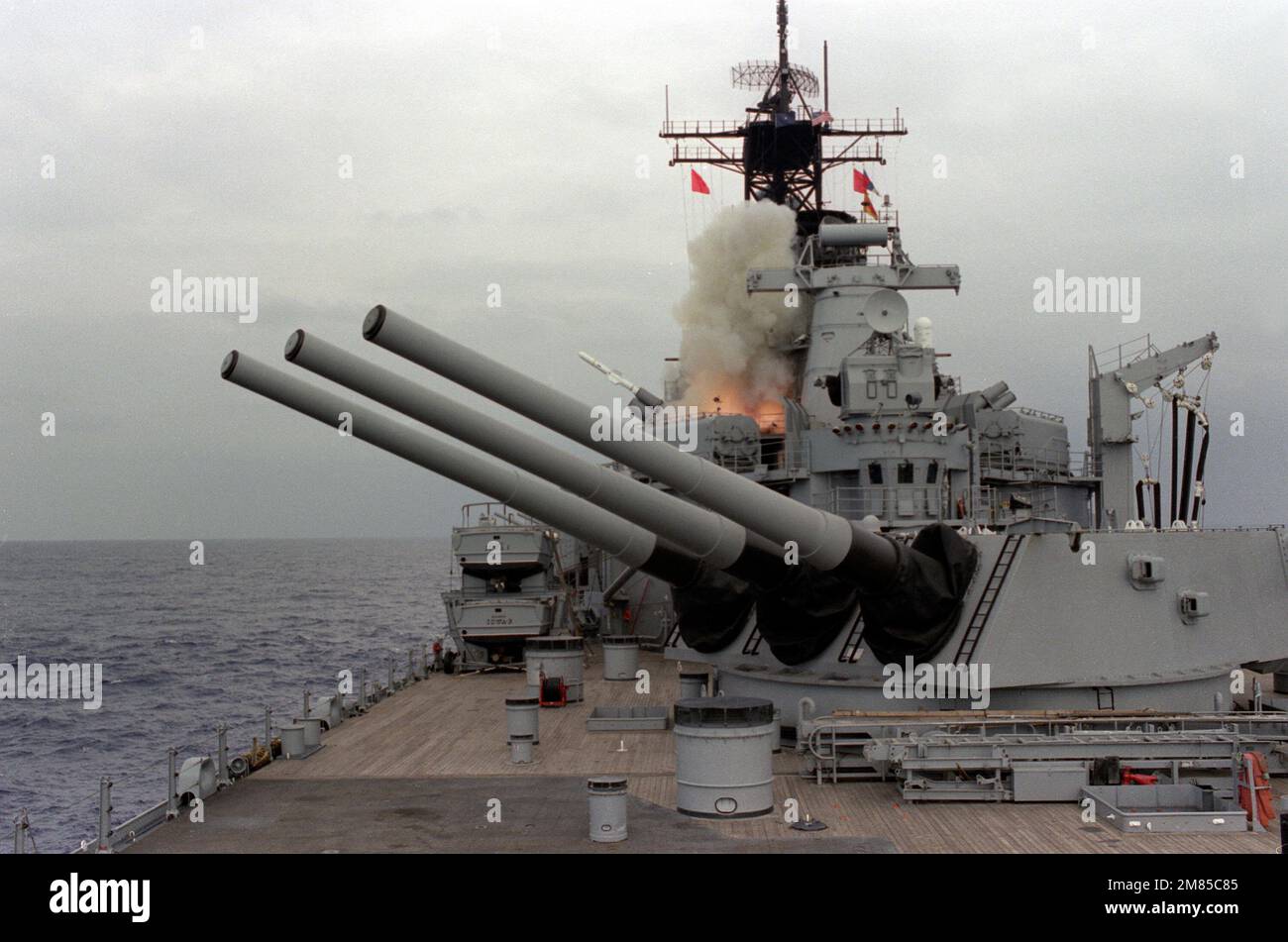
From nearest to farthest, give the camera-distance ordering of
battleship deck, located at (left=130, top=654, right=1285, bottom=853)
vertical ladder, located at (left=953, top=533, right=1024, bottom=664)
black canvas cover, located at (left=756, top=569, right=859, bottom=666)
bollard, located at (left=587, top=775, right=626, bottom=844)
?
battleship deck, located at (left=130, top=654, right=1285, bottom=853), bollard, located at (left=587, top=775, right=626, bottom=844), vertical ladder, located at (left=953, top=533, right=1024, bottom=664), black canvas cover, located at (left=756, top=569, right=859, bottom=666)

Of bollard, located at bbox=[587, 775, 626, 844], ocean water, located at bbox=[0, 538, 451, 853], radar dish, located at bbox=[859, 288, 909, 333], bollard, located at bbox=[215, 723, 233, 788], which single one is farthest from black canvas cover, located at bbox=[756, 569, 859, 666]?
ocean water, located at bbox=[0, 538, 451, 853]

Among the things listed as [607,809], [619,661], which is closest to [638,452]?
[607,809]

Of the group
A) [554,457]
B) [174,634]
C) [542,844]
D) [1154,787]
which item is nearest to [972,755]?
[1154,787]

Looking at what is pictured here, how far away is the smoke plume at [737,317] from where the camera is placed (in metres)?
30.5

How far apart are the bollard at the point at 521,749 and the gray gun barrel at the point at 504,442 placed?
4.40 m

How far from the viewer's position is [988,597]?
47.1ft

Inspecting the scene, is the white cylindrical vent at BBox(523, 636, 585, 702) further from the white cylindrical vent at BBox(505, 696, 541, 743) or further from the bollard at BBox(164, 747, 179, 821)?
the bollard at BBox(164, 747, 179, 821)

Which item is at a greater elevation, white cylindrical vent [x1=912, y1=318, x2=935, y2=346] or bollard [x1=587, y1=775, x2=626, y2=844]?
white cylindrical vent [x1=912, y1=318, x2=935, y2=346]

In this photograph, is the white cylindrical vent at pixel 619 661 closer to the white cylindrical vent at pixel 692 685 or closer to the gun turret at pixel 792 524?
the white cylindrical vent at pixel 692 685

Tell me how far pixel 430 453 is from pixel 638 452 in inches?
96.6

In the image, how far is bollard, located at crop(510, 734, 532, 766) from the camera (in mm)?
15180

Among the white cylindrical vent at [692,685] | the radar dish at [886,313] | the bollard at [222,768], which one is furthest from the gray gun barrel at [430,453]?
the radar dish at [886,313]

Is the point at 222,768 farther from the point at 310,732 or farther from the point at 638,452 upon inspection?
the point at 638,452

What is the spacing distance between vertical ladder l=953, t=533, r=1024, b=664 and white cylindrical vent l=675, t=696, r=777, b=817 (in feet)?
9.39
